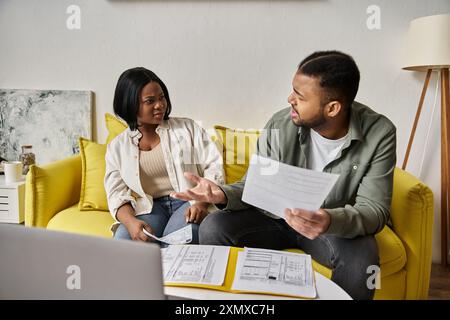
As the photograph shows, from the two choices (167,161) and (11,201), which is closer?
(167,161)

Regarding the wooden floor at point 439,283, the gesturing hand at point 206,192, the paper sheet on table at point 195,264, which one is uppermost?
the gesturing hand at point 206,192

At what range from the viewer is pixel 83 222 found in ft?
5.33

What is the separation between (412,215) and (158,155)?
0.98m

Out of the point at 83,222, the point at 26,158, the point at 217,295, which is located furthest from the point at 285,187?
the point at 26,158

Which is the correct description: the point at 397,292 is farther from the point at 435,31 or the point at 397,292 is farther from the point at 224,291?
the point at 435,31

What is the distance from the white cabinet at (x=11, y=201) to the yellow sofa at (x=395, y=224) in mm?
322

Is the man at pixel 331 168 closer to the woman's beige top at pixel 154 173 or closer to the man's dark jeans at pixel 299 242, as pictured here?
the man's dark jeans at pixel 299 242

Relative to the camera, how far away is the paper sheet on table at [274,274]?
0.91 metres

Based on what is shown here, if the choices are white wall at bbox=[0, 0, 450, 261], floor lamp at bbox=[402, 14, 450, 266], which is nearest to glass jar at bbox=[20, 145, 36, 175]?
white wall at bbox=[0, 0, 450, 261]

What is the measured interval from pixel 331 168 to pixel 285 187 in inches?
11.9

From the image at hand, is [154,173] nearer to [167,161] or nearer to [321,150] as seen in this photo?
[167,161]

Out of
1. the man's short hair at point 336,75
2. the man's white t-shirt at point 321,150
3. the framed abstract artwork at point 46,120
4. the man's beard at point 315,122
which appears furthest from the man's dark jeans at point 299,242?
the framed abstract artwork at point 46,120

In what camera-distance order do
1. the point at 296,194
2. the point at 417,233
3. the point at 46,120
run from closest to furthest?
the point at 296,194 < the point at 417,233 < the point at 46,120
